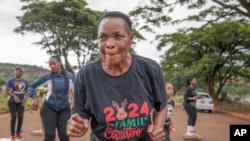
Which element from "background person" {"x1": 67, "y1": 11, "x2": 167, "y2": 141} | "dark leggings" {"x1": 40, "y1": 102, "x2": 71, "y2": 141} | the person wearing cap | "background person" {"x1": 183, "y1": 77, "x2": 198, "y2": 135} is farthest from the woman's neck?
"background person" {"x1": 183, "y1": 77, "x2": 198, "y2": 135}

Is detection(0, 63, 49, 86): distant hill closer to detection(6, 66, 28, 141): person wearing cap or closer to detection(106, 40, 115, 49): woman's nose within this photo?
detection(6, 66, 28, 141): person wearing cap

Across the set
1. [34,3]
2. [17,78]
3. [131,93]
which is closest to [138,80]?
[131,93]

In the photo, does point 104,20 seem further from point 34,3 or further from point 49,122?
point 34,3

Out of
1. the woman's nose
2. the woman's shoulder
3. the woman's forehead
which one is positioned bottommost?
the woman's shoulder

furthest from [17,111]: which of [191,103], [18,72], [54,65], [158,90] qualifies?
[158,90]

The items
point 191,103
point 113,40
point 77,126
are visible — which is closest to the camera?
point 77,126

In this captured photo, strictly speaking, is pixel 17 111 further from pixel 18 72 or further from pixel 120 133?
pixel 120 133

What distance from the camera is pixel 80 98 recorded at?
6.96ft

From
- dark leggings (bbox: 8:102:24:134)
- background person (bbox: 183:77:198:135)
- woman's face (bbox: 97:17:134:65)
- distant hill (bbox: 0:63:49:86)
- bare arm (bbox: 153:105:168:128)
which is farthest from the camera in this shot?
distant hill (bbox: 0:63:49:86)

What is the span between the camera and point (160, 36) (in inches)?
941

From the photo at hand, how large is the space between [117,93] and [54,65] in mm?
3385

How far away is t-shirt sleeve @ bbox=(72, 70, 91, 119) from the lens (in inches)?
82.6

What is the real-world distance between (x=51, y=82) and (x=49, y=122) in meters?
0.65

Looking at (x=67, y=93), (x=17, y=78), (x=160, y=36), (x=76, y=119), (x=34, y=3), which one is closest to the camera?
(x=76, y=119)
